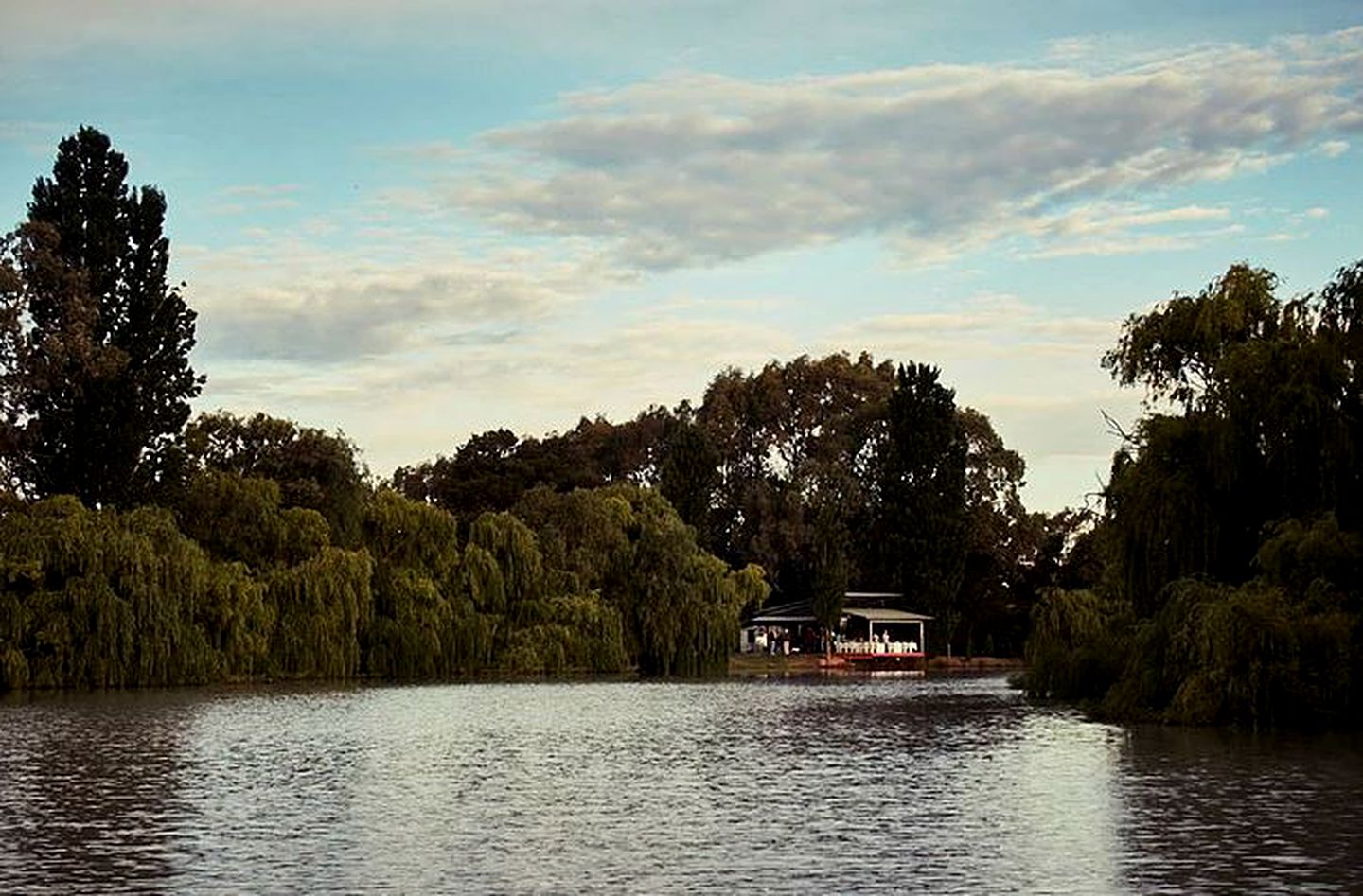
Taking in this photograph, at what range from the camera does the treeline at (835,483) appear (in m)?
95.0

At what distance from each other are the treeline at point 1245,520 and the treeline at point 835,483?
159ft

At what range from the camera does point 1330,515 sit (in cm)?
3416

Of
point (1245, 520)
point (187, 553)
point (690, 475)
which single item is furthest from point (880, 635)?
point (1245, 520)

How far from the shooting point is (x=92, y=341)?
61250 millimetres

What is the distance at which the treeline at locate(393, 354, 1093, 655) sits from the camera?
95.0m

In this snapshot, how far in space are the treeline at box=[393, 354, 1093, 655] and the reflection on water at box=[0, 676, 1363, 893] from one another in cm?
5100

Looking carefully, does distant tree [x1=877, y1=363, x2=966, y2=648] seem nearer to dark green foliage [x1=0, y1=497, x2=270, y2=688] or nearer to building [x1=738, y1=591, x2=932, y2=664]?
building [x1=738, y1=591, x2=932, y2=664]

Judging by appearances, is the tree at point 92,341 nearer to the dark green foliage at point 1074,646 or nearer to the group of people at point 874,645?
the dark green foliage at point 1074,646

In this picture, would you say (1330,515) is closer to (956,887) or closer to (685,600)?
(956,887)

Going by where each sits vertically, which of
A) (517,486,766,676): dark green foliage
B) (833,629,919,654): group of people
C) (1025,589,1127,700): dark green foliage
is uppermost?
(517,486,766,676): dark green foliage

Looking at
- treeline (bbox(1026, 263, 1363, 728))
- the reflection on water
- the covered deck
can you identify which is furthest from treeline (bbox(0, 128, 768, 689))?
treeline (bbox(1026, 263, 1363, 728))

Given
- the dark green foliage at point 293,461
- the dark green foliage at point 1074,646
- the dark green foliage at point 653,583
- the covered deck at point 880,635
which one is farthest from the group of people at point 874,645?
the dark green foliage at point 1074,646

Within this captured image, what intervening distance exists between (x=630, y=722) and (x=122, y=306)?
31416 millimetres

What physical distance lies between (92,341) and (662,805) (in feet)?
141
